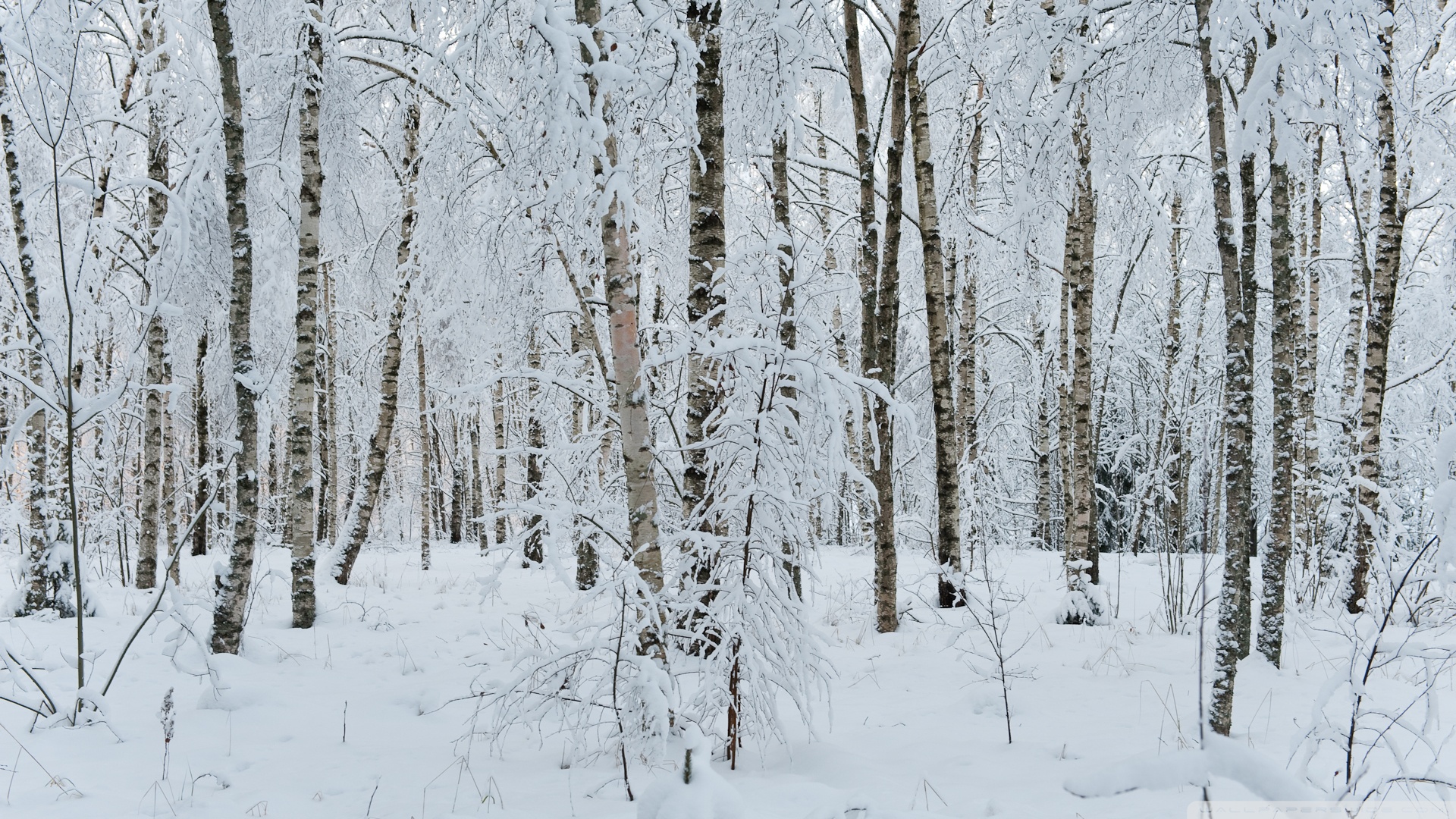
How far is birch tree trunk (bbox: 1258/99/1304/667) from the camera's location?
385 centimetres

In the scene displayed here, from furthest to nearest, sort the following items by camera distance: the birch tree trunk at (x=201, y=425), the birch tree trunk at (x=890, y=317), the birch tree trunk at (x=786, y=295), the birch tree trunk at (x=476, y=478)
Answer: the birch tree trunk at (x=476, y=478), the birch tree trunk at (x=201, y=425), the birch tree trunk at (x=890, y=317), the birch tree trunk at (x=786, y=295)

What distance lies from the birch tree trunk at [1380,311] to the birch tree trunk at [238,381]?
8172mm

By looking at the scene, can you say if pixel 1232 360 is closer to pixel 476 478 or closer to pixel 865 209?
pixel 865 209

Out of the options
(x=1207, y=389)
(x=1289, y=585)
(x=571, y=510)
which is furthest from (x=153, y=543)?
(x=1207, y=389)

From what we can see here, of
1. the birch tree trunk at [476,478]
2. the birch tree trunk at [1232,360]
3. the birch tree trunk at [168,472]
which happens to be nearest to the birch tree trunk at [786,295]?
the birch tree trunk at [1232,360]

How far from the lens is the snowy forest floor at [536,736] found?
2.98 metres

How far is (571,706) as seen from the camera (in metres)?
3.75

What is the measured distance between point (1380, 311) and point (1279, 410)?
3514 millimetres

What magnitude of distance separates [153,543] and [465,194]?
17.4 feet

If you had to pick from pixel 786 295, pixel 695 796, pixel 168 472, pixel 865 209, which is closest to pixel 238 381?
pixel 786 295

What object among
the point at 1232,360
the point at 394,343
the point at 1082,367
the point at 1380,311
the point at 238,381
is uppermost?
the point at 394,343

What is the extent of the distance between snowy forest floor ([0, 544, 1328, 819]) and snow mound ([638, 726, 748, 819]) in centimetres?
24

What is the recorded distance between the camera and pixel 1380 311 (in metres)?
6.44

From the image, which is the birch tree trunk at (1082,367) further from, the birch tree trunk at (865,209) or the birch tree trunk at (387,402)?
the birch tree trunk at (387,402)
